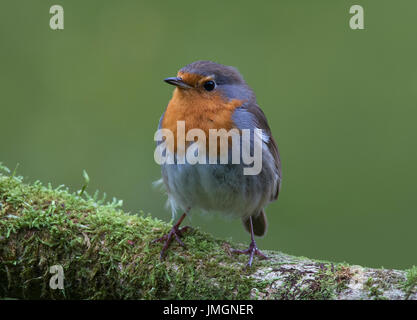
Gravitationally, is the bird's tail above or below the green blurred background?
below

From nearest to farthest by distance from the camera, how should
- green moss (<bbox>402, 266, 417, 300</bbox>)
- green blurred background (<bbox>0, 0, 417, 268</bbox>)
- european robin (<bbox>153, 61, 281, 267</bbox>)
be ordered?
green moss (<bbox>402, 266, 417, 300</bbox>)
european robin (<bbox>153, 61, 281, 267</bbox>)
green blurred background (<bbox>0, 0, 417, 268</bbox>)

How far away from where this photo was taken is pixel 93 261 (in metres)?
3.19

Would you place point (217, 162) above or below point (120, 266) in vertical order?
above

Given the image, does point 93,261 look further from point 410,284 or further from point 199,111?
point 410,284

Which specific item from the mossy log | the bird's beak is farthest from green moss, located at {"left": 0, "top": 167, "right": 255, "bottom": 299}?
the bird's beak

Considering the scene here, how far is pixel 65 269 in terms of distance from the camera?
10.3ft

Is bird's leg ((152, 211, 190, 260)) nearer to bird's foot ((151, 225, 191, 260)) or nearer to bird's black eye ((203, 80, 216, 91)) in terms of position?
bird's foot ((151, 225, 191, 260))

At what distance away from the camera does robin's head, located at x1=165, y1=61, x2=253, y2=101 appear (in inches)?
151

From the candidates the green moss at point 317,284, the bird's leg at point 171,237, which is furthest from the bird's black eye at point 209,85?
the green moss at point 317,284

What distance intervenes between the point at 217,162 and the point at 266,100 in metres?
3.53

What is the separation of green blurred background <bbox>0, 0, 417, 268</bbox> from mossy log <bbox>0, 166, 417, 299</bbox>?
2.67 m

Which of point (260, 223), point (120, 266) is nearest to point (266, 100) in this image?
point (260, 223)

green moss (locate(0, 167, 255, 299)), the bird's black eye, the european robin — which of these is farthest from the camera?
the bird's black eye
